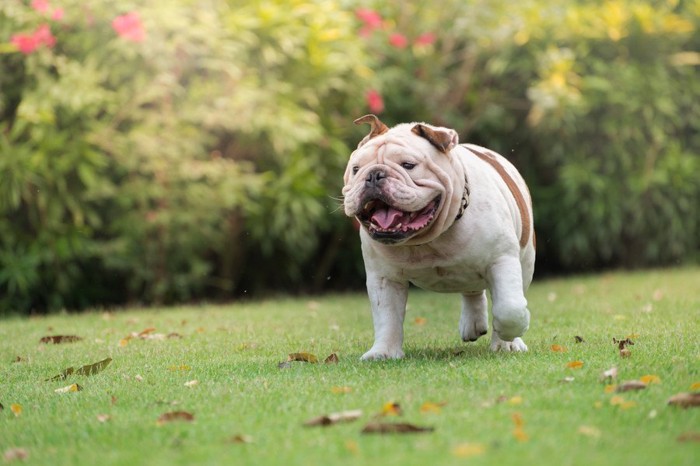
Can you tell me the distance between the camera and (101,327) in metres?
8.70

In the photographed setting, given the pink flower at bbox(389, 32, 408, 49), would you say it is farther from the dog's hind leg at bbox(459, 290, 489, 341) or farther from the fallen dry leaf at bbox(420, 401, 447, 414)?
the fallen dry leaf at bbox(420, 401, 447, 414)

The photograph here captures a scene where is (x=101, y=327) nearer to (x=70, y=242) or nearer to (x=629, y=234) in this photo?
(x=70, y=242)

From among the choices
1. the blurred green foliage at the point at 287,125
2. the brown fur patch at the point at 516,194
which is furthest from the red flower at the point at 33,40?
the brown fur patch at the point at 516,194

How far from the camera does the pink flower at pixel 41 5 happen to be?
10297 millimetres

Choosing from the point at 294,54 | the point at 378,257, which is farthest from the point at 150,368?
the point at 294,54

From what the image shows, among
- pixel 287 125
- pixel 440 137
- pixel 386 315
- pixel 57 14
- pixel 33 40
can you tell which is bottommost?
pixel 386 315

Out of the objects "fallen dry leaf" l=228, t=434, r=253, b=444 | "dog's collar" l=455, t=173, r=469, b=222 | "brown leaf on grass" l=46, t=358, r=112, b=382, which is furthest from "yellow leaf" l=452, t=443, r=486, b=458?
"brown leaf on grass" l=46, t=358, r=112, b=382

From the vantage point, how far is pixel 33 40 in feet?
33.7

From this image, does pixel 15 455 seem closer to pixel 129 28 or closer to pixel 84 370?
pixel 84 370

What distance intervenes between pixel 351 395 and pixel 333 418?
1.85 ft

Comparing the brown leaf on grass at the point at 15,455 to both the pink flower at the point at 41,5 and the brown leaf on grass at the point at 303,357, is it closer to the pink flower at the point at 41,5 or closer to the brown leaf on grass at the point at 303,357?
the brown leaf on grass at the point at 303,357

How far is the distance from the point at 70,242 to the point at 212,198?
60.4 inches

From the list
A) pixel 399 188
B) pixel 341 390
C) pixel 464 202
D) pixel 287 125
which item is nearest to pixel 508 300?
pixel 464 202

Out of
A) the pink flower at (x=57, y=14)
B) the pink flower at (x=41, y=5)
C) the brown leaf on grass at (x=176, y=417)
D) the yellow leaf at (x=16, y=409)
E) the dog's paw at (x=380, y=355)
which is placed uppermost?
the pink flower at (x=41, y=5)
